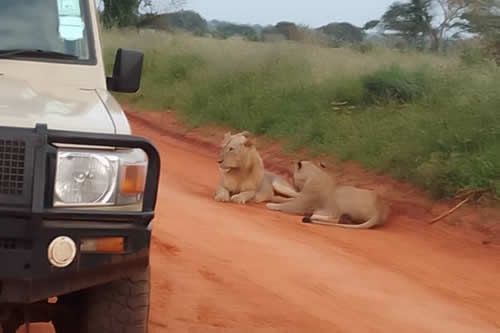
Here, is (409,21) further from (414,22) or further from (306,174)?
(306,174)

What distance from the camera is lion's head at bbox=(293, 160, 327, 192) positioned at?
977cm

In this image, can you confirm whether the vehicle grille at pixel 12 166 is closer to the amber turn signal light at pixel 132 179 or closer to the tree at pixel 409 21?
the amber turn signal light at pixel 132 179

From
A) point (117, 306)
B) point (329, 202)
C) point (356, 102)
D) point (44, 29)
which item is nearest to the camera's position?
point (117, 306)

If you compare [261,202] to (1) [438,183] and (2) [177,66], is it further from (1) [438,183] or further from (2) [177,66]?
(2) [177,66]

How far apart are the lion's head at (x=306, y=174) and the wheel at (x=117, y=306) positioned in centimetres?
576

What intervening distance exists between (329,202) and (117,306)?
561cm

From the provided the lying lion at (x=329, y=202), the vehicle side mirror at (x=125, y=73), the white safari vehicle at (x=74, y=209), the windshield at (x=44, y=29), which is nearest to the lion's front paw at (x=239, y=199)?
the lying lion at (x=329, y=202)

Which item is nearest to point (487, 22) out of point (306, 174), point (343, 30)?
point (306, 174)

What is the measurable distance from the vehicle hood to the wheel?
0.65 metres

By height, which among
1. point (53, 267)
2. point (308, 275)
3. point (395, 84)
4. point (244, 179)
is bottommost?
point (244, 179)

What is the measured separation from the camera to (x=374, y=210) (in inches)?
360

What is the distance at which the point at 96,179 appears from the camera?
11.8 feet

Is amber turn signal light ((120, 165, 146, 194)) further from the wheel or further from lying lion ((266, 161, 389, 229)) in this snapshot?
lying lion ((266, 161, 389, 229))

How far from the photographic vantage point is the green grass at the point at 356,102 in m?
10.2
